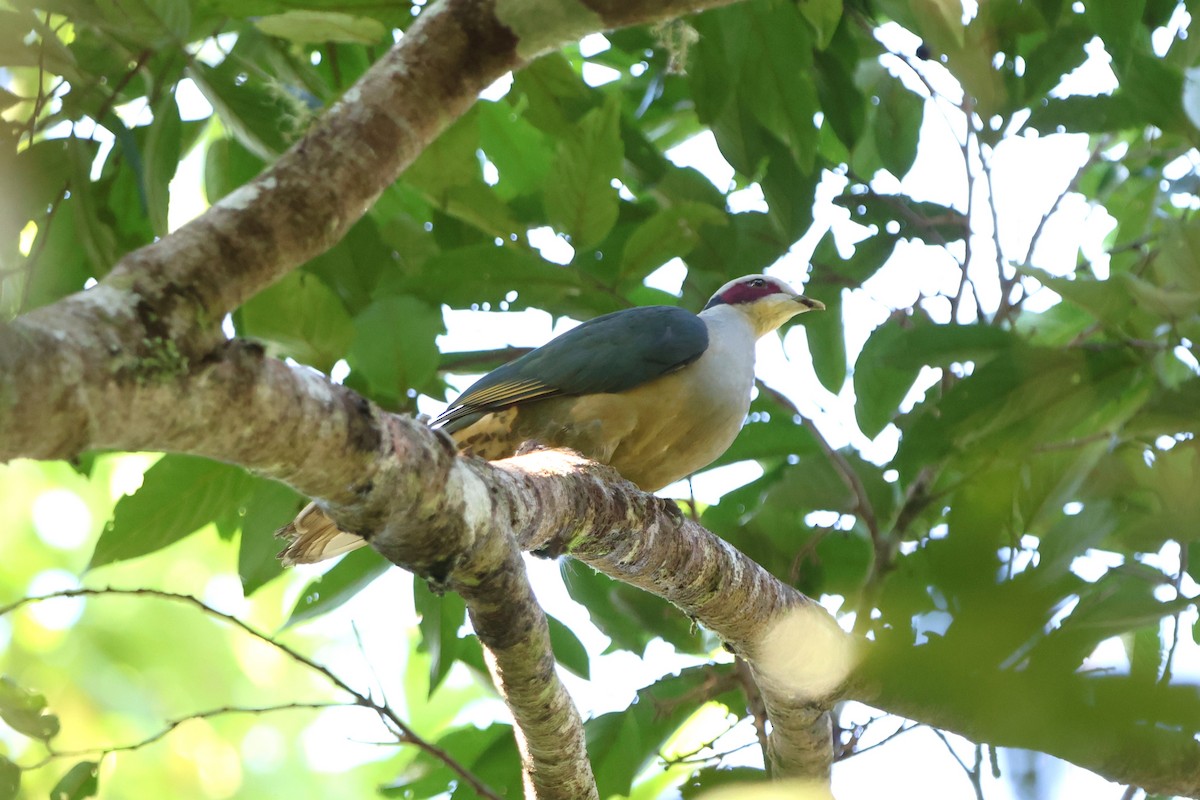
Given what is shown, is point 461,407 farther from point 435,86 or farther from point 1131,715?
point 1131,715

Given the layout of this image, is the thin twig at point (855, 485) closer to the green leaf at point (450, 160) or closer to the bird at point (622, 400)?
the bird at point (622, 400)

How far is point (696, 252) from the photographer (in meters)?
3.26

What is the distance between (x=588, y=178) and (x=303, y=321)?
0.82m

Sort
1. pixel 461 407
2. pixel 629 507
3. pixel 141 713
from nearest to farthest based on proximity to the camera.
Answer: pixel 629 507
pixel 461 407
pixel 141 713

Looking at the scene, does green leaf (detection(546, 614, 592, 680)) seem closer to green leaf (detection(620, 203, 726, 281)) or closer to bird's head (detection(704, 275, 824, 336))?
green leaf (detection(620, 203, 726, 281))

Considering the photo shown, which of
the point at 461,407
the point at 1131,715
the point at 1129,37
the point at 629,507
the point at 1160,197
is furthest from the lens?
the point at 1160,197

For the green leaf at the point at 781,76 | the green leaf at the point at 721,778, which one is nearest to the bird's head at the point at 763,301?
the green leaf at the point at 781,76

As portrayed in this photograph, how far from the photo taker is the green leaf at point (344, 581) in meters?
2.88

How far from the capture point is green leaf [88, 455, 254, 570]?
2.58 metres

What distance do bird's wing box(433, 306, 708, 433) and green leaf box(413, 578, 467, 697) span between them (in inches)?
22.3

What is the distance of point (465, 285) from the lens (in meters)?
2.87

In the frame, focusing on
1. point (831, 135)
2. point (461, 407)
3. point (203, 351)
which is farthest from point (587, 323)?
point (203, 351)

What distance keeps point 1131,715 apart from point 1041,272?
6.02 ft

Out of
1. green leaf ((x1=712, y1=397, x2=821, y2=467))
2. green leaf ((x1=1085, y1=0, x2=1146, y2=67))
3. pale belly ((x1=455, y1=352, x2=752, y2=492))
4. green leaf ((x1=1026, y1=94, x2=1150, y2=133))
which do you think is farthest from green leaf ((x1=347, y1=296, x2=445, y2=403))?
green leaf ((x1=1026, y1=94, x2=1150, y2=133))
